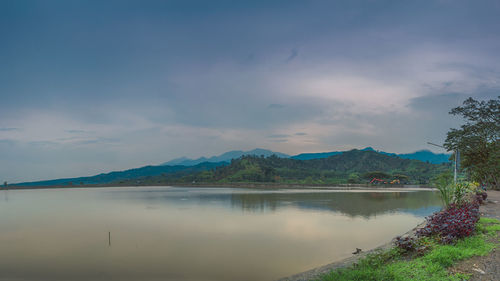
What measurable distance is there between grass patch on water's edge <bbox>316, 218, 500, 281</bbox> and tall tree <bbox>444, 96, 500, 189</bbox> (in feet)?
61.2

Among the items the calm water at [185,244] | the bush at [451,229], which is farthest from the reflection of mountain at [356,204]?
the bush at [451,229]

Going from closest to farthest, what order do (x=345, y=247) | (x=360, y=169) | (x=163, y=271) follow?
(x=163, y=271) → (x=345, y=247) → (x=360, y=169)

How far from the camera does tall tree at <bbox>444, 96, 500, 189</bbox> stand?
73.4 ft

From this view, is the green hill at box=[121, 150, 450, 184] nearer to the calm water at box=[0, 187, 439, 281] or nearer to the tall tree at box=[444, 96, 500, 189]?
the tall tree at box=[444, 96, 500, 189]

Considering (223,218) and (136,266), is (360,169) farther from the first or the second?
(136,266)

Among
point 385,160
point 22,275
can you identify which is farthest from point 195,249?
point 385,160

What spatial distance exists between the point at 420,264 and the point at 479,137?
22433 mm

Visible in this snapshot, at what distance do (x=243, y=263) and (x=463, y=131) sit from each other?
22220 mm

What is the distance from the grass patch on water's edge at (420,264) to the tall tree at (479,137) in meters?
18.6

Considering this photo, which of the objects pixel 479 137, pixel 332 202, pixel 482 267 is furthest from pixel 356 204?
pixel 482 267

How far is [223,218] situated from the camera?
50.2 ft

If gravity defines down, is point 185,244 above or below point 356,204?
above

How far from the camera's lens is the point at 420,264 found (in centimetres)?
496

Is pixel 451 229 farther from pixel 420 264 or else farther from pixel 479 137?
pixel 479 137
